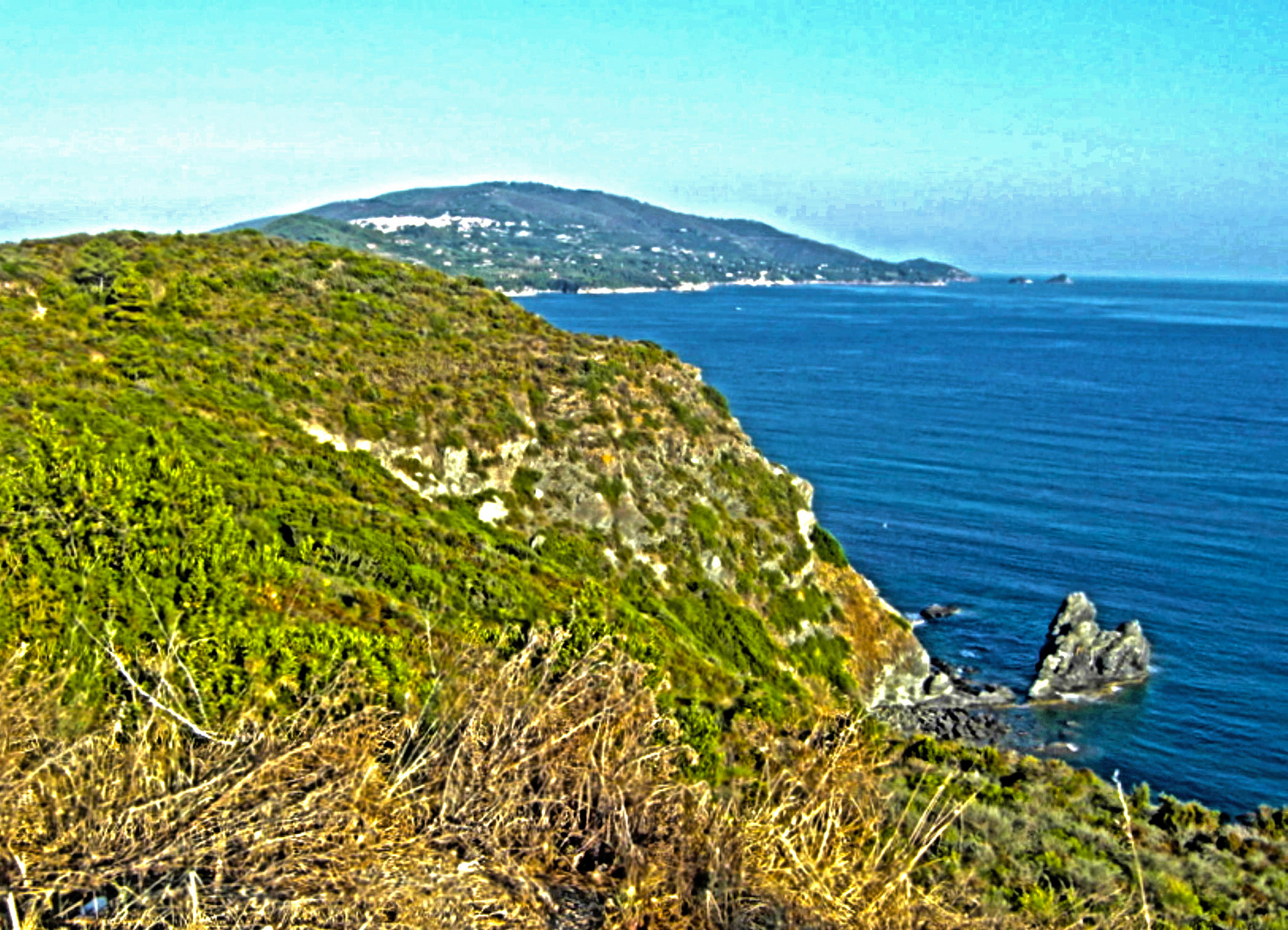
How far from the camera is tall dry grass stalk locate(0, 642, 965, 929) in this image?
5781 mm

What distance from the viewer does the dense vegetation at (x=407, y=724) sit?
6.12 metres

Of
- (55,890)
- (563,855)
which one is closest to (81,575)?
(55,890)

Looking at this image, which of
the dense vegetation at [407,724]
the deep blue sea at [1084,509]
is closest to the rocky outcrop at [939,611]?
the deep blue sea at [1084,509]

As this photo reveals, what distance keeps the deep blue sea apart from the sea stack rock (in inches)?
27.8

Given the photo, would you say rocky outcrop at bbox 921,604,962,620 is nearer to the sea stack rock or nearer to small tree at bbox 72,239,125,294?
the sea stack rock

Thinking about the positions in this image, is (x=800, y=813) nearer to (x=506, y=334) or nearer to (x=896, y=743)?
(x=896, y=743)

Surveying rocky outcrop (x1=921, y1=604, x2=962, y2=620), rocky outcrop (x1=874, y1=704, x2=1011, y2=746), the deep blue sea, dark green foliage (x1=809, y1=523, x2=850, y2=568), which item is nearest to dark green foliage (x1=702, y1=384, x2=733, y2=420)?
dark green foliage (x1=809, y1=523, x2=850, y2=568)

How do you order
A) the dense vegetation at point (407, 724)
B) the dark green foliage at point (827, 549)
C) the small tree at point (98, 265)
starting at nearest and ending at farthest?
the dense vegetation at point (407, 724) < the small tree at point (98, 265) < the dark green foliage at point (827, 549)

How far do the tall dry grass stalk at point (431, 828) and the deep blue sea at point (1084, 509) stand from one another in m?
26.1

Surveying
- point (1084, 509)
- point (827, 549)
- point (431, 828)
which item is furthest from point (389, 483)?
point (1084, 509)

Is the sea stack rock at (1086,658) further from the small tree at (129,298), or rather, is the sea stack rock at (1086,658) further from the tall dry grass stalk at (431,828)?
the small tree at (129,298)

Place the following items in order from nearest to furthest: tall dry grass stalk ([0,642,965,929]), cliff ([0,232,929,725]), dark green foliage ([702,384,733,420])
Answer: tall dry grass stalk ([0,642,965,929])
cliff ([0,232,929,725])
dark green foliage ([702,384,733,420])

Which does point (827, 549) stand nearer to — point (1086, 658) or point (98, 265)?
point (1086, 658)

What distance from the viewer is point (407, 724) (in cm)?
750
